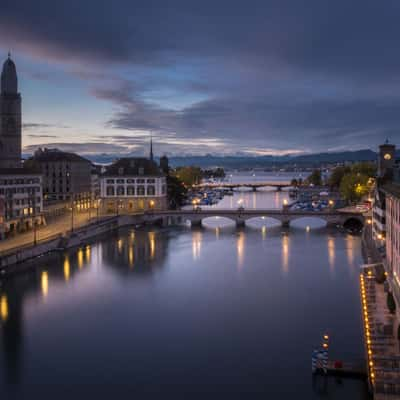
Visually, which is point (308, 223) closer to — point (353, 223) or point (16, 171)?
point (353, 223)

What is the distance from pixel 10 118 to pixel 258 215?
35916 millimetres

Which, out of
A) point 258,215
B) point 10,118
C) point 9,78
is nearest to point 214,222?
point 258,215

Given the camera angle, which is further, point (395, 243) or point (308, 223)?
point (308, 223)

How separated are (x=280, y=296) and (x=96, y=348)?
36.9ft

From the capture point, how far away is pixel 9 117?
236 feet

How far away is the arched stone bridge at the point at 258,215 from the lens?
58469 millimetres

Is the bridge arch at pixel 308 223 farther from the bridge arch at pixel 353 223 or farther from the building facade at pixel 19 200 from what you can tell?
the building facade at pixel 19 200

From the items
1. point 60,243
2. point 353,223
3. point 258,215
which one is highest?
point 258,215

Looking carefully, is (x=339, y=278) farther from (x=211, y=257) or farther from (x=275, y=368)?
(x=275, y=368)

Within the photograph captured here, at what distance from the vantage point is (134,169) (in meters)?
69.8

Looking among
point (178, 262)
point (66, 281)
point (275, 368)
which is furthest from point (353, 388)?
point (178, 262)

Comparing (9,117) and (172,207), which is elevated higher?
(9,117)

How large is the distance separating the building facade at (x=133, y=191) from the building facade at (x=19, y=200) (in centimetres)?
1760

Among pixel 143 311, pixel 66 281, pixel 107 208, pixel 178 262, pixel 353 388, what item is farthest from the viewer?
pixel 107 208
